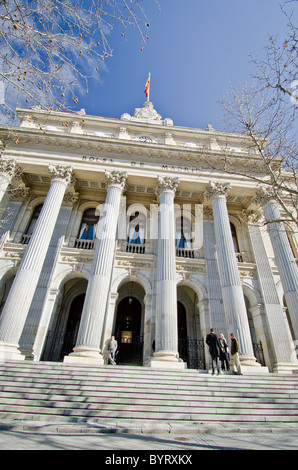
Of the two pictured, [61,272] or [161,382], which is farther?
[61,272]

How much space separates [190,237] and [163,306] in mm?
6731

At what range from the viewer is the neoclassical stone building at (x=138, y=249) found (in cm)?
1206

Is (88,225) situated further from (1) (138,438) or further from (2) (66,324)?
(1) (138,438)

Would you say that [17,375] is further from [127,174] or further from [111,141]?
[111,141]

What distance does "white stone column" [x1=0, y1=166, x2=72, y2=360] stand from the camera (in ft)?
33.9

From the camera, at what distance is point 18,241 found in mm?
15266

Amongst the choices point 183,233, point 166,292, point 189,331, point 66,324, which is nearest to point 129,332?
point 189,331

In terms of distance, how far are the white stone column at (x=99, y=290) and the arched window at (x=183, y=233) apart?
515 cm

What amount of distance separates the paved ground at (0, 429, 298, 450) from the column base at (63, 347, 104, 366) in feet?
17.2

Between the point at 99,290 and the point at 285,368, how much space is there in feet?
32.3

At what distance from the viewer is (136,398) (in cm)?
700

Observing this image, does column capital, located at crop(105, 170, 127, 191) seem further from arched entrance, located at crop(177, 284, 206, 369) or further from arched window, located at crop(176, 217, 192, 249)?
arched entrance, located at crop(177, 284, 206, 369)

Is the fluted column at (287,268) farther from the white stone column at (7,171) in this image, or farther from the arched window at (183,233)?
the white stone column at (7,171)
